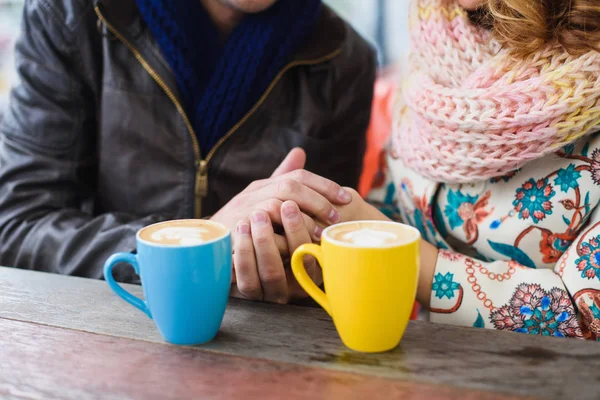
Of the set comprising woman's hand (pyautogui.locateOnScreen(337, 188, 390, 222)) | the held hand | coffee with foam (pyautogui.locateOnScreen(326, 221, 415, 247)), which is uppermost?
coffee with foam (pyautogui.locateOnScreen(326, 221, 415, 247))

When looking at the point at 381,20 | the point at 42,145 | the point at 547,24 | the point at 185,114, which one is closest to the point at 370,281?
the point at 547,24

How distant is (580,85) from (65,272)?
81 centimetres

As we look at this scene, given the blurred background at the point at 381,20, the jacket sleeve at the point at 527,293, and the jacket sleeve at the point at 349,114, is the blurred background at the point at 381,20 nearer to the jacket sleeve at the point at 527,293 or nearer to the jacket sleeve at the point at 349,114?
the jacket sleeve at the point at 349,114

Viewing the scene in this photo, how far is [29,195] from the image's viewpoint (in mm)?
1019

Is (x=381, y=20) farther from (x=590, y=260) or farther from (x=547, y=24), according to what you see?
(x=590, y=260)

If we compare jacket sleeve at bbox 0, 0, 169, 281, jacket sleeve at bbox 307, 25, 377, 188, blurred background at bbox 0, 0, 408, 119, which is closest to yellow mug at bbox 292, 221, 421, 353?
jacket sleeve at bbox 0, 0, 169, 281

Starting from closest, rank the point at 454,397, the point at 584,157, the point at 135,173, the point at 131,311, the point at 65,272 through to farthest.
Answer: the point at 454,397 → the point at 131,311 → the point at 584,157 → the point at 65,272 → the point at 135,173

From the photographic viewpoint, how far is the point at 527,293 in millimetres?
772

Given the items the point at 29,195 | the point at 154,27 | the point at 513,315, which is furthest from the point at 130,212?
the point at 513,315

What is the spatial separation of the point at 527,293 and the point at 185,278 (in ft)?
1.55

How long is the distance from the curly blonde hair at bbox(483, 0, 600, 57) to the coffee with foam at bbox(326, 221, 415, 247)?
1.19 feet

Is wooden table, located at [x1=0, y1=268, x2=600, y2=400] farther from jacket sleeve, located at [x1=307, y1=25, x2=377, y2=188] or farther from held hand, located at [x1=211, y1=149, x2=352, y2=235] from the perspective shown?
jacket sleeve, located at [x1=307, y1=25, x2=377, y2=188]

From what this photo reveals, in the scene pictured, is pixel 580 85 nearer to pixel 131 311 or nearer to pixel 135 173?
pixel 131 311

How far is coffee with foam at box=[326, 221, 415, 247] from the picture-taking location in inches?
21.7
